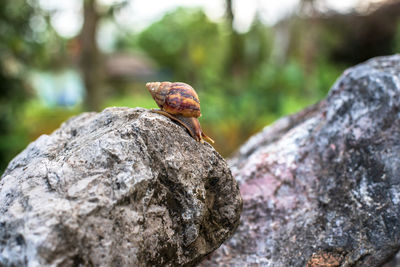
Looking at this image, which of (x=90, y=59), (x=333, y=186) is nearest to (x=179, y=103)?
(x=333, y=186)

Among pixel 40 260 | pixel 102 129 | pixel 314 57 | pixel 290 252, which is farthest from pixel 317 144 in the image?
pixel 314 57

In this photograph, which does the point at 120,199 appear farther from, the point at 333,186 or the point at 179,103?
the point at 333,186

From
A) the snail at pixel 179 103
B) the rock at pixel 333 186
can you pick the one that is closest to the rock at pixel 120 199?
the snail at pixel 179 103

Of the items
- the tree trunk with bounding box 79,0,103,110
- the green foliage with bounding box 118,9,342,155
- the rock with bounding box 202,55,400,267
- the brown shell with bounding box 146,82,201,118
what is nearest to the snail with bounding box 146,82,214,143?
the brown shell with bounding box 146,82,201,118

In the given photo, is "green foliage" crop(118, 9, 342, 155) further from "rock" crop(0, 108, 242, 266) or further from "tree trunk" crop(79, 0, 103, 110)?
"rock" crop(0, 108, 242, 266)

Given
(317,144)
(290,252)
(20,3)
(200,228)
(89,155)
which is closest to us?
(89,155)

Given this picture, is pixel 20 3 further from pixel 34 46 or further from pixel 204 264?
pixel 204 264
